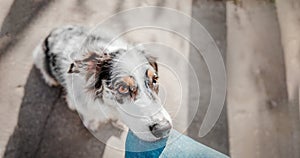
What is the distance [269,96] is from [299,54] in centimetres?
57

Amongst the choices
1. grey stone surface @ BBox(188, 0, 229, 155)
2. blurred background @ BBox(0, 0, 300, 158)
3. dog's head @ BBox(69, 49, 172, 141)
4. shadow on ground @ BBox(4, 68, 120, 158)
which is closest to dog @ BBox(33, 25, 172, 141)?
dog's head @ BBox(69, 49, 172, 141)

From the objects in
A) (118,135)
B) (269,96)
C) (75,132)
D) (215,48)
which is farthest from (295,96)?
Answer: (75,132)

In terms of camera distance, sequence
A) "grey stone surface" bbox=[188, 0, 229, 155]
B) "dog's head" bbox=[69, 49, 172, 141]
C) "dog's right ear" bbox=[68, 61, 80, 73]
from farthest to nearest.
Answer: "grey stone surface" bbox=[188, 0, 229, 155]
"dog's right ear" bbox=[68, 61, 80, 73]
"dog's head" bbox=[69, 49, 172, 141]

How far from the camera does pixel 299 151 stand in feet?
12.6

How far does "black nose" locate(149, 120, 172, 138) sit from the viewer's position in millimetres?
2785

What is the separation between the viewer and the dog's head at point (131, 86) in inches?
106

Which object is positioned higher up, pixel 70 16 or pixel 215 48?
pixel 70 16

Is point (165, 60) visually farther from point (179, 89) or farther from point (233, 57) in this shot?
point (233, 57)

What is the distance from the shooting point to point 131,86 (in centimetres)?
270

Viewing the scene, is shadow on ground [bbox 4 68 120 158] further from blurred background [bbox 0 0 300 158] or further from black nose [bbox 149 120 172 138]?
black nose [bbox 149 120 172 138]

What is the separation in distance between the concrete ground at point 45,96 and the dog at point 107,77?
9.9 inches

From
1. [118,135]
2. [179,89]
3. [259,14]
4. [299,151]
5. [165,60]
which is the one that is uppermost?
[259,14]

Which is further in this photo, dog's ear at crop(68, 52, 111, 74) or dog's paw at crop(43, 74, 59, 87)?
dog's paw at crop(43, 74, 59, 87)

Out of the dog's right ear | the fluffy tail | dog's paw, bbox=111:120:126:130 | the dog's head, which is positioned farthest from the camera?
dog's paw, bbox=111:120:126:130
